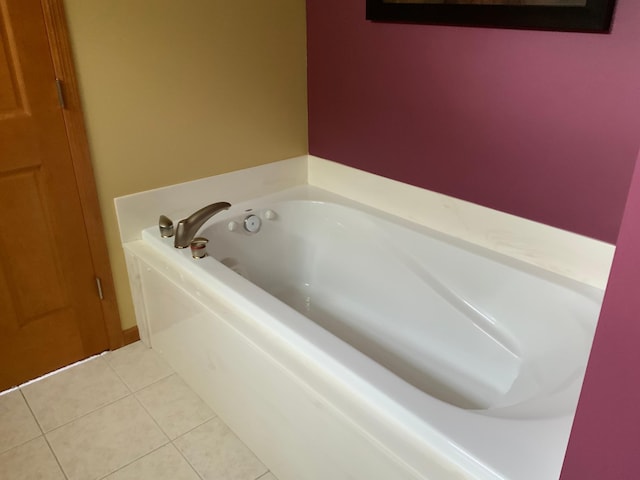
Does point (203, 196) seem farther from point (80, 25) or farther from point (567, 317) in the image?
point (567, 317)

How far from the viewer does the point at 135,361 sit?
2.20 m

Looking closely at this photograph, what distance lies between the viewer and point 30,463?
1.73 m

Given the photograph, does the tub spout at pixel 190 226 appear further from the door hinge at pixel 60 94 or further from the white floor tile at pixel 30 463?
the white floor tile at pixel 30 463

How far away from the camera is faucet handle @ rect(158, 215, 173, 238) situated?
205 cm

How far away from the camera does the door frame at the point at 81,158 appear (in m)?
1.77

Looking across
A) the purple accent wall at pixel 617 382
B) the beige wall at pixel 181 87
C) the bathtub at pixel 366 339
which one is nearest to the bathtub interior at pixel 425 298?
the bathtub at pixel 366 339

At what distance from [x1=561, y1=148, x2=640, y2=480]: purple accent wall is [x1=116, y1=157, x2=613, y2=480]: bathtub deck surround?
0.97ft

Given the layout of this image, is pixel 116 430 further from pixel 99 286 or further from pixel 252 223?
pixel 252 223

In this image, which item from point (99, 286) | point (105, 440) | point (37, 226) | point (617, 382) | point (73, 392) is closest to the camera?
point (617, 382)

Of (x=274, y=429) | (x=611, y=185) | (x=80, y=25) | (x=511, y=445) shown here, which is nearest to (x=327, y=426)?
(x=274, y=429)

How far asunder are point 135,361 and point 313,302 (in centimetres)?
77

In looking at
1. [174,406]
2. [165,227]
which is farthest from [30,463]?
[165,227]

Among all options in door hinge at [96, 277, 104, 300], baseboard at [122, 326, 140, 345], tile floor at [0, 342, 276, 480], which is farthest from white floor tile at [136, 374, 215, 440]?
door hinge at [96, 277, 104, 300]

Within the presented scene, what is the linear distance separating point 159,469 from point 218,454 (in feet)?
0.60
